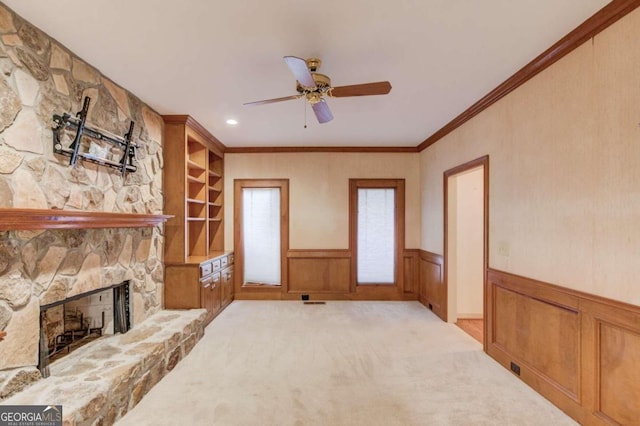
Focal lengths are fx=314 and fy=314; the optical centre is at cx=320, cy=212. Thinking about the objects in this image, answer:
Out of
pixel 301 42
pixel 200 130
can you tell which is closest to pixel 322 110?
pixel 301 42

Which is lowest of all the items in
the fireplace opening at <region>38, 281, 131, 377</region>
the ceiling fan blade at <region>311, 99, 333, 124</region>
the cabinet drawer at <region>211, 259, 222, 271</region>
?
the fireplace opening at <region>38, 281, 131, 377</region>

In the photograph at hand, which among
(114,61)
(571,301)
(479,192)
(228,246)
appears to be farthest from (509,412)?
(228,246)

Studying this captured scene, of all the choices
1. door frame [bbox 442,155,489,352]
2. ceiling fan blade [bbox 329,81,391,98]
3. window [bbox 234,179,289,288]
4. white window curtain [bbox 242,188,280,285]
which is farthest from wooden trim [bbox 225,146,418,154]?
ceiling fan blade [bbox 329,81,391,98]

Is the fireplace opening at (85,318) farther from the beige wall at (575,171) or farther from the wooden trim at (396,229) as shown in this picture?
the beige wall at (575,171)

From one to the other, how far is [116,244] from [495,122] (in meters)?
4.01

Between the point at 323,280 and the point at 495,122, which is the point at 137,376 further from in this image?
the point at 495,122

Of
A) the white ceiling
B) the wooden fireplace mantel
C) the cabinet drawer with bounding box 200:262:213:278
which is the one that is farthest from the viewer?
the cabinet drawer with bounding box 200:262:213:278

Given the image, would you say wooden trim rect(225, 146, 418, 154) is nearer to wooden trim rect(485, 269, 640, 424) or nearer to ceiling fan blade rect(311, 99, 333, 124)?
ceiling fan blade rect(311, 99, 333, 124)

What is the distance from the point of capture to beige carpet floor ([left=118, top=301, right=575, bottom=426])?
7.54 feet

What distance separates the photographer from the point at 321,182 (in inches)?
223

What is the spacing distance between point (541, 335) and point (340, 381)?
1.73 metres

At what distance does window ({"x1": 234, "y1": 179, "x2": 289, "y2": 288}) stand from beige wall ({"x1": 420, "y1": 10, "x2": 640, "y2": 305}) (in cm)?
345

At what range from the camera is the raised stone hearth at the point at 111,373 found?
196cm

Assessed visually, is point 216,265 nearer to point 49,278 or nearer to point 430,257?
point 49,278
